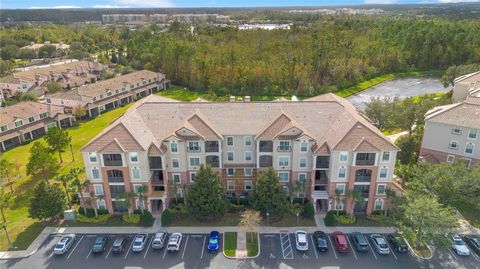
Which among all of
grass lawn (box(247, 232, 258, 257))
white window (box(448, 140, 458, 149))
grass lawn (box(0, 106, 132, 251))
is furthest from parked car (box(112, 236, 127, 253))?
white window (box(448, 140, 458, 149))

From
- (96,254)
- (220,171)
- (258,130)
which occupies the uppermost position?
(258,130)

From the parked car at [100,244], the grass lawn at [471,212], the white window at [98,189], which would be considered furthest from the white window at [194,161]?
the grass lawn at [471,212]

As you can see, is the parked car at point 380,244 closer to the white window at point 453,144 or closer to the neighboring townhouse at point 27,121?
the white window at point 453,144

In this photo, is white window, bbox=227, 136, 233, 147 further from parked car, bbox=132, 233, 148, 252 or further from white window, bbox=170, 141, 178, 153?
parked car, bbox=132, 233, 148, 252

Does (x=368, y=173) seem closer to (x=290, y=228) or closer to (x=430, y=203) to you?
(x=430, y=203)

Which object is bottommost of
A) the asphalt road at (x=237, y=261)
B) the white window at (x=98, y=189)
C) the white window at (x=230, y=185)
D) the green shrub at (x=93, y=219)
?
the asphalt road at (x=237, y=261)

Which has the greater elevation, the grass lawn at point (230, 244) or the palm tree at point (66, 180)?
the palm tree at point (66, 180)

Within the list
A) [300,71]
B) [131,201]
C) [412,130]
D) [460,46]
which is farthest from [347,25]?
[131,201]
